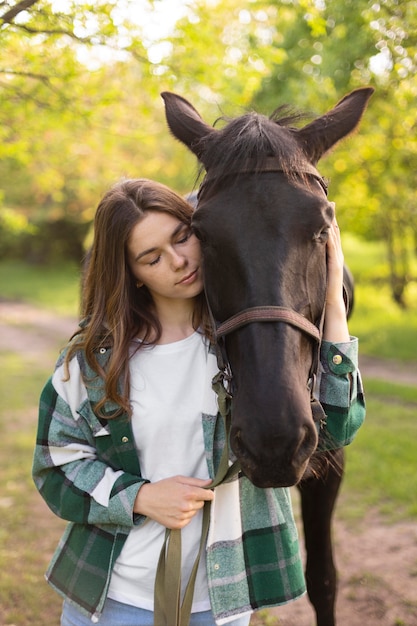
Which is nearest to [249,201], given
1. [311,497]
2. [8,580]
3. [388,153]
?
[311,497]

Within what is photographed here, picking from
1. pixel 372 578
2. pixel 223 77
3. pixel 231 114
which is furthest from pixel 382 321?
pixel 231 114

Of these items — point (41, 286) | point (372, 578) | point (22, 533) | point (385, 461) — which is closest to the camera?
point (372, 578)

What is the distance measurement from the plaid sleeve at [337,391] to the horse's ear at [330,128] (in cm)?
66

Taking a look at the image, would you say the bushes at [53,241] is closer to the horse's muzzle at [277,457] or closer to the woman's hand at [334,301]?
the woman's hand at [334,301]

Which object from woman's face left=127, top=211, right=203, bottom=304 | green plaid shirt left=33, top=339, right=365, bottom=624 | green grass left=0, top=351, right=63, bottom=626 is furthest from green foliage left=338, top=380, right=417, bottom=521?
woman's face left=127, top=211, right=203, bottom=304

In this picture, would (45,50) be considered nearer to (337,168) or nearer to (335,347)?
(335,347)

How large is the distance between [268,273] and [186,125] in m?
0.78

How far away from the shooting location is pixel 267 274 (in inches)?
62.3

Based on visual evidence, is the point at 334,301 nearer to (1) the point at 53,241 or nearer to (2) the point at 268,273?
(2) the point at 268,273

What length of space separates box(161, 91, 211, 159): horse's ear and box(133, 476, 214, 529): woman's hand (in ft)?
3.55

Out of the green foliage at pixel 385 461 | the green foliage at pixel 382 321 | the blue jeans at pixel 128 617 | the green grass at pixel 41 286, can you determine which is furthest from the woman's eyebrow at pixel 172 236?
the green grass at pixel 41 286

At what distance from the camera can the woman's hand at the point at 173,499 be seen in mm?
1686

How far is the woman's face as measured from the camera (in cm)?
187

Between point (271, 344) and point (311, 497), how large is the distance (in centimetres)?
161
